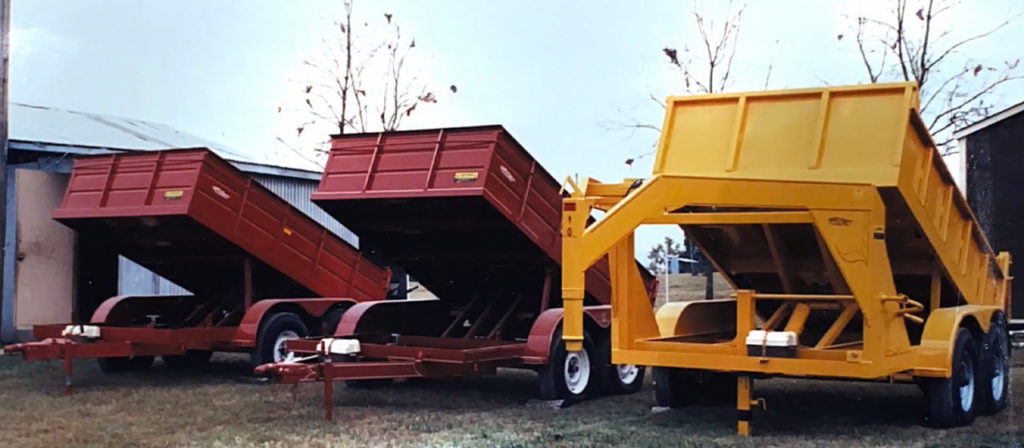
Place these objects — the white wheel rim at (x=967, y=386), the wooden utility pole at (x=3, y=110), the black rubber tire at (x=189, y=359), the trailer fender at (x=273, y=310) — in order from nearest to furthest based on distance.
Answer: the white wheel rim at (x=967, y=386)
the trailer fender at (x=273, y=310)
the black rubber tire at (x=189, y=359)
the wooden utility pole at (x=3, y=110)

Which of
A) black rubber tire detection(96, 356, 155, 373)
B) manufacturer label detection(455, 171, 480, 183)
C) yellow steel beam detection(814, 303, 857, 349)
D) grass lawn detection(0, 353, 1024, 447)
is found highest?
manufacturer label detection(455, 171, 480, 183)

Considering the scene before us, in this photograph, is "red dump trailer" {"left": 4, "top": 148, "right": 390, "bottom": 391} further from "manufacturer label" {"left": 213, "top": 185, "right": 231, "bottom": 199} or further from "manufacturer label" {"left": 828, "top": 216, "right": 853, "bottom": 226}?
"manufacturer label" {"left": 828, "top": 216, "right": 853, "bottom": 226}

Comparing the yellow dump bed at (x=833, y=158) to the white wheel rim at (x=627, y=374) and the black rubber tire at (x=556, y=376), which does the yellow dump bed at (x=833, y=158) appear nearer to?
the black rubber tire at (x=556, y=376)

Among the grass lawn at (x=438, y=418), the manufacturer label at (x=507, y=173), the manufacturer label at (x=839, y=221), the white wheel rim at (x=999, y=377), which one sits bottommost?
the grass lawn at (x=438, y=418)

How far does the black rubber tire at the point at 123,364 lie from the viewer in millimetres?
13328

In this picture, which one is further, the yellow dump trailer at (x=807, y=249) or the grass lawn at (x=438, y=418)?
the grass lawn at (x=438, y=418)

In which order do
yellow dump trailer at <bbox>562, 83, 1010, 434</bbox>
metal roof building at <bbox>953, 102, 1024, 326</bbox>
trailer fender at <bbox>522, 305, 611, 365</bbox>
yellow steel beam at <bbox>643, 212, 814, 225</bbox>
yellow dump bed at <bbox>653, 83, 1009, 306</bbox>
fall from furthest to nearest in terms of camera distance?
1. metal roof building at <bbox>953, 102, 1024, 326</bbox>
2. trailer fender at <bbox>522, 305, 611, 365</bbox>
3. yellow dump bed at <bbox>653, 83, 1009, 306</bbox>
4. yellow steel beam at <bbox>643, 212, 814, 225</bbox>
5. yellow dump trailer at <bbox>562, 83, 1010, 434</bbox>

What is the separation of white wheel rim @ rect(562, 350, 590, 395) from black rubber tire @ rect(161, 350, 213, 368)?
5.52 meters

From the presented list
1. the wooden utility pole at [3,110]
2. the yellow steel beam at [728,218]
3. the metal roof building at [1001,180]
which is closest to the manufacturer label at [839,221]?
the yellow steel beam at [728,218]

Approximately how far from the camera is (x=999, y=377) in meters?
9.49

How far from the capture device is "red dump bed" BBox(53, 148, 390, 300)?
11539mm

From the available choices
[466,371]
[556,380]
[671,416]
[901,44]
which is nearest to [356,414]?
[466,371]

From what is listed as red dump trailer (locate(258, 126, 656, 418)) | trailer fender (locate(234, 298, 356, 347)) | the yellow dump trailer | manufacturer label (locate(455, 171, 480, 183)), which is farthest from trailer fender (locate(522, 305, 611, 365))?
trailer fender (locate(234, 298, 356, 347))

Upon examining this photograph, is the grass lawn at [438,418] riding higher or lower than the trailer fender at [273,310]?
lower
